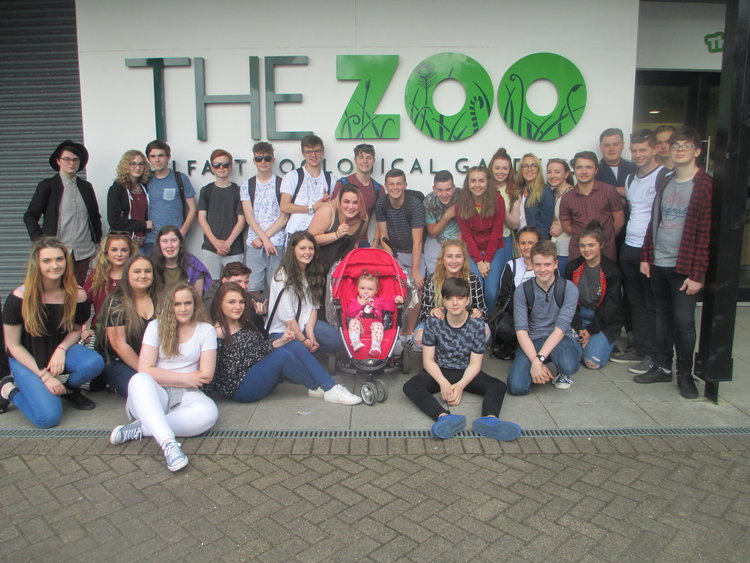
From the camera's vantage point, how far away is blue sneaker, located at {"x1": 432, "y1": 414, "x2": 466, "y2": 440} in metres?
3.97

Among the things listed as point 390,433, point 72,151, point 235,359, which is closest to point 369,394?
point 390,433

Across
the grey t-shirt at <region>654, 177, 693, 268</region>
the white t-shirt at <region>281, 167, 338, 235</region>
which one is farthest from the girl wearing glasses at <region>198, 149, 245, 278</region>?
the grey t-shirt at <region>654, 177, 693, 268</region>

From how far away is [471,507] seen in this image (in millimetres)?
3207

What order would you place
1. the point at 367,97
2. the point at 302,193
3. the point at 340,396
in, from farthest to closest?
the point at 367,97
the point at 302,193
the point at 340,396

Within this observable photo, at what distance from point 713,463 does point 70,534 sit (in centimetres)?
366

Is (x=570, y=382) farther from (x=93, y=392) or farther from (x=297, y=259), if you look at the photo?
(x=93, y=392)

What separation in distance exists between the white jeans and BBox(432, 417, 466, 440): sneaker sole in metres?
1.50

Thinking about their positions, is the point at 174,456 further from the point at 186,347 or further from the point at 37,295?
the point at 37,295

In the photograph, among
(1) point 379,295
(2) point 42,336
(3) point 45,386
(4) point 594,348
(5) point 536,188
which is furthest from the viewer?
(5) point 536,188

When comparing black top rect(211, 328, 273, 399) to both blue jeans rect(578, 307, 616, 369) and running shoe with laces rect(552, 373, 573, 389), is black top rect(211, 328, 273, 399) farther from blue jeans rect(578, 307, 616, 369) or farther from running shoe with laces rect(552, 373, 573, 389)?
blue jeans rect(578, 307, 616, 369)

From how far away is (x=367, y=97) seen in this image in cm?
658

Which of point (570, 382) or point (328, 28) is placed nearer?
point (570, 382)

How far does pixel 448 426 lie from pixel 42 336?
9.90 ft

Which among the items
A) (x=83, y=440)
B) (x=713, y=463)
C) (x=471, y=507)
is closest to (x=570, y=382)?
(x=713, y=463)
